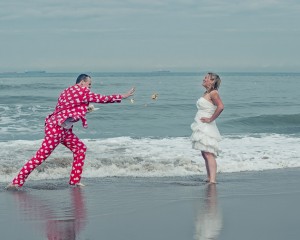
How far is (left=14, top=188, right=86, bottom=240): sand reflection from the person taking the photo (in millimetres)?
6684

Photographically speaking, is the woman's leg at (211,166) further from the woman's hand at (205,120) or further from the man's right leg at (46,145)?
the man's right leg at (46,145)

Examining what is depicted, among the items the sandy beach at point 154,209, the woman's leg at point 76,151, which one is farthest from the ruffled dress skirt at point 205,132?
the woman's leg at point 76,151

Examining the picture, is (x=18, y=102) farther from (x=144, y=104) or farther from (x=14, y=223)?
(x=14, y=223)

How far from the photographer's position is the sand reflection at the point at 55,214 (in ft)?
21.9

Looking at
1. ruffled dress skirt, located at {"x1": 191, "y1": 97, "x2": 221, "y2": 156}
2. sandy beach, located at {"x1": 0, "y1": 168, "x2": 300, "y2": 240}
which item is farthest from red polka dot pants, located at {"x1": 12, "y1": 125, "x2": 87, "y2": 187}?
ruffled dress skirt, located at {"x1": 191, "y1": 97, "x2": 221, "y2": 156}

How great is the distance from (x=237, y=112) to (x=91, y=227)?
2242cm

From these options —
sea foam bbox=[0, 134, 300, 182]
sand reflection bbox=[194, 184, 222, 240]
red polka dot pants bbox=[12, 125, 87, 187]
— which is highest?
sea foam bbox=[0, 134, 300, 182]

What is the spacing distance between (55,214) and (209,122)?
2986mm

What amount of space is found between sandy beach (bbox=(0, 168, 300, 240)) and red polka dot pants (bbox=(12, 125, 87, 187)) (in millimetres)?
177

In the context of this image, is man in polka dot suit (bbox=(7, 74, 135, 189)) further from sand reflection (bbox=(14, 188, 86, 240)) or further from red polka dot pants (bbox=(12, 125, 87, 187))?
sand reflection (bbox=(14, 188, 86, 240))

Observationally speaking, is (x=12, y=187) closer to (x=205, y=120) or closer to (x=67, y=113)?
(x=67, y=113)

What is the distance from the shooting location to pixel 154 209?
7809mm

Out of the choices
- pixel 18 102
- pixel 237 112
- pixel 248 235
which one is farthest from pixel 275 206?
pixel 18 102

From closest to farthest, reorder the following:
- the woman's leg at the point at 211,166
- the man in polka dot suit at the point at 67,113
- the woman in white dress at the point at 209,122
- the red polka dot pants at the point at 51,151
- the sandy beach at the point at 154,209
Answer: the sandy beach at the point at 154,209
the man in polka dot suit at the point at 67,113
the red polka dot pants at the point at 51,151
the woman in white dress at the point at 209,122
the woman's leg at the point at 211,166
